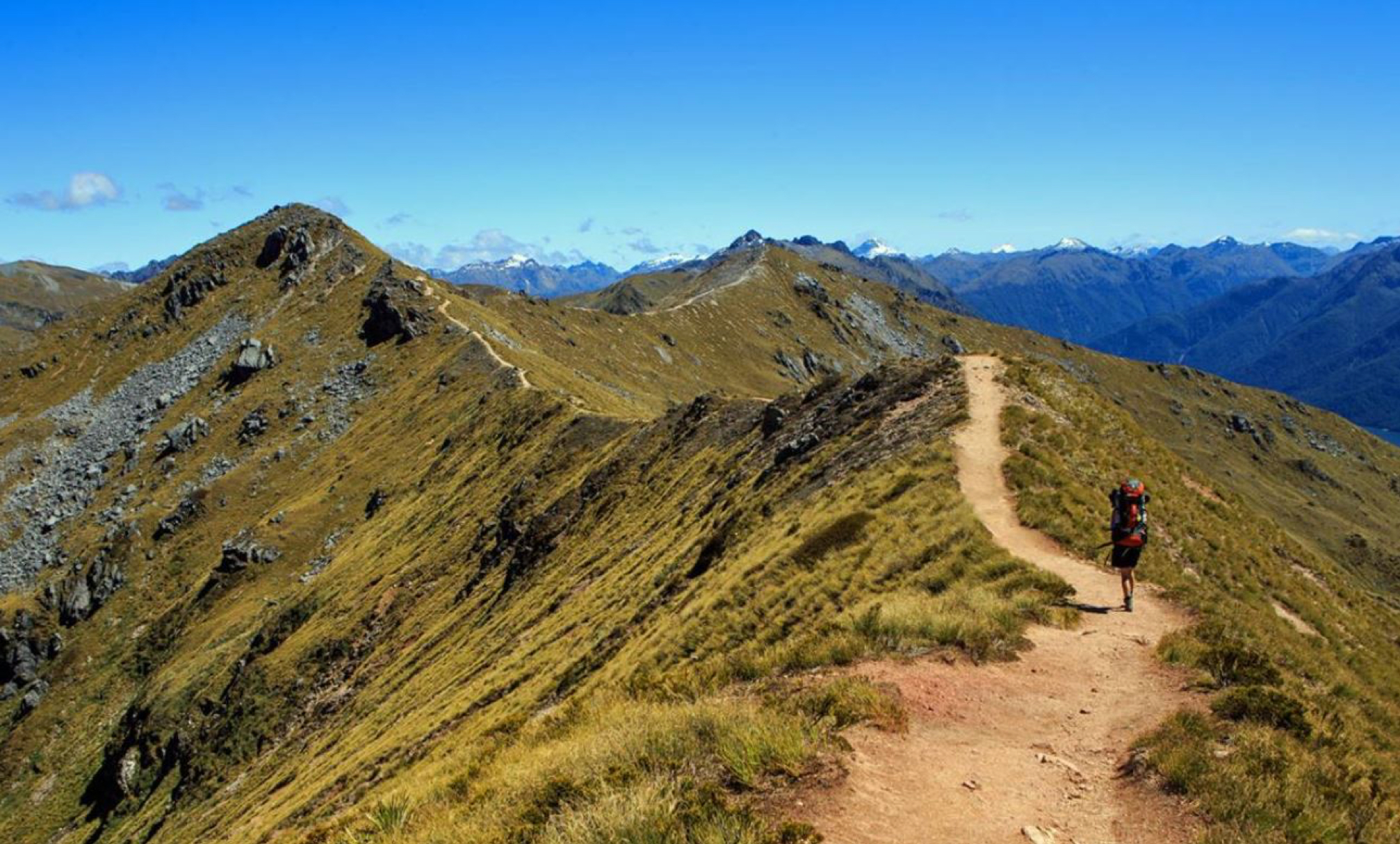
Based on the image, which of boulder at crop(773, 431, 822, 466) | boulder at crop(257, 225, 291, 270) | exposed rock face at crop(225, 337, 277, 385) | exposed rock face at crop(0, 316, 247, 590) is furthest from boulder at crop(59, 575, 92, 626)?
boulder at crop(773, 431, 822, 466)

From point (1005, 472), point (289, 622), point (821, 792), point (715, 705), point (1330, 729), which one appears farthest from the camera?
point (289, 622)

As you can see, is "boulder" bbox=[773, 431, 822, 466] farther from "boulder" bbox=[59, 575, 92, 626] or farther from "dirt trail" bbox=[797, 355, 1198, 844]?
"boulder" bbox=[59, 575, 92, 626]

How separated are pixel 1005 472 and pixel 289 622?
6273 centimetres

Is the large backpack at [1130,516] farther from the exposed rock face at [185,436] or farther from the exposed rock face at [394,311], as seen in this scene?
the exposed rock face at [185,436]

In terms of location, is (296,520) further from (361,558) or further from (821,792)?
(821,792)

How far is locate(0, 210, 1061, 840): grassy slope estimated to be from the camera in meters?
19.6

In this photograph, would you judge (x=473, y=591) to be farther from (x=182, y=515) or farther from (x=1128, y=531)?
(x=182, y=515)

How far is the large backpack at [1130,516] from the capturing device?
19344 mm

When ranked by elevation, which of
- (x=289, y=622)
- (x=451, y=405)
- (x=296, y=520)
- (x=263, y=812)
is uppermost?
(x=451, y=405)

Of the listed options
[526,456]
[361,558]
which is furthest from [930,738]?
[361,558]

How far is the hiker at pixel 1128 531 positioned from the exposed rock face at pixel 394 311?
399ft

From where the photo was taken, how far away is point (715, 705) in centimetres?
1456

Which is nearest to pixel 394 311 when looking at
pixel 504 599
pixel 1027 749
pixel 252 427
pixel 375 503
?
pixel 252 427

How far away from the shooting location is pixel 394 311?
12988 cm
